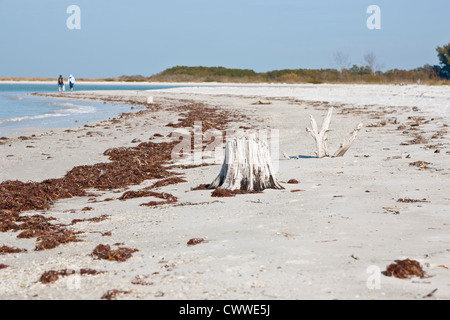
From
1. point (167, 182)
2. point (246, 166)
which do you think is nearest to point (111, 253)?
point (246, 166)

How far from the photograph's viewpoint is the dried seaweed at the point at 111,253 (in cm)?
497

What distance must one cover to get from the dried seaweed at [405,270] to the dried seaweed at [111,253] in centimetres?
251

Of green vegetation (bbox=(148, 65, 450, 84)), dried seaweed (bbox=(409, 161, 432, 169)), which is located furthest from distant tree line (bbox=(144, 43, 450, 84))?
dried seaweed (bbox=(409, 161, 432, 169))

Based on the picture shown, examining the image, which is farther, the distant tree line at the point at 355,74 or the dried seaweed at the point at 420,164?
the distant tree line at the point at 355,74

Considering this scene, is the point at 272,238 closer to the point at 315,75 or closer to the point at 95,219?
the point at 95,219

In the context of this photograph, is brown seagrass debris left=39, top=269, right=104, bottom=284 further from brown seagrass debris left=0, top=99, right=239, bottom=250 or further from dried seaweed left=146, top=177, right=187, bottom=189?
dried seaweed left=146, top=177, right=187, bottom=189

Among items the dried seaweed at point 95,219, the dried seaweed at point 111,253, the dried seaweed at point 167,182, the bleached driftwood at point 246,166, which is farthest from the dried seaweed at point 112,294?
the dried seaweed at point 167,182

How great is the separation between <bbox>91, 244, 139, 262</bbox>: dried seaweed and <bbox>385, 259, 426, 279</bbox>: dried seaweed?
8.22ft

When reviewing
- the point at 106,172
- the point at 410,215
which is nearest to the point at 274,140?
the point at 106,172

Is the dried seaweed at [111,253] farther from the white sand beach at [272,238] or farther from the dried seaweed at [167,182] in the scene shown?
the dried seaweed at [167,182]

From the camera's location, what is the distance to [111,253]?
16.7 ft

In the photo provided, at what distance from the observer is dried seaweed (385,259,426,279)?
13.4 feet

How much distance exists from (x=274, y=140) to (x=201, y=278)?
11.5 m

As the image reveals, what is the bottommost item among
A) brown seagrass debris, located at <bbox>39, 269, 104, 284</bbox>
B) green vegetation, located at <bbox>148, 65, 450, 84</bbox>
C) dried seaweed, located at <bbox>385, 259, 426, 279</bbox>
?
brown seagrass debris, located at <bbox>39, 269, 104, 284</bbox>
